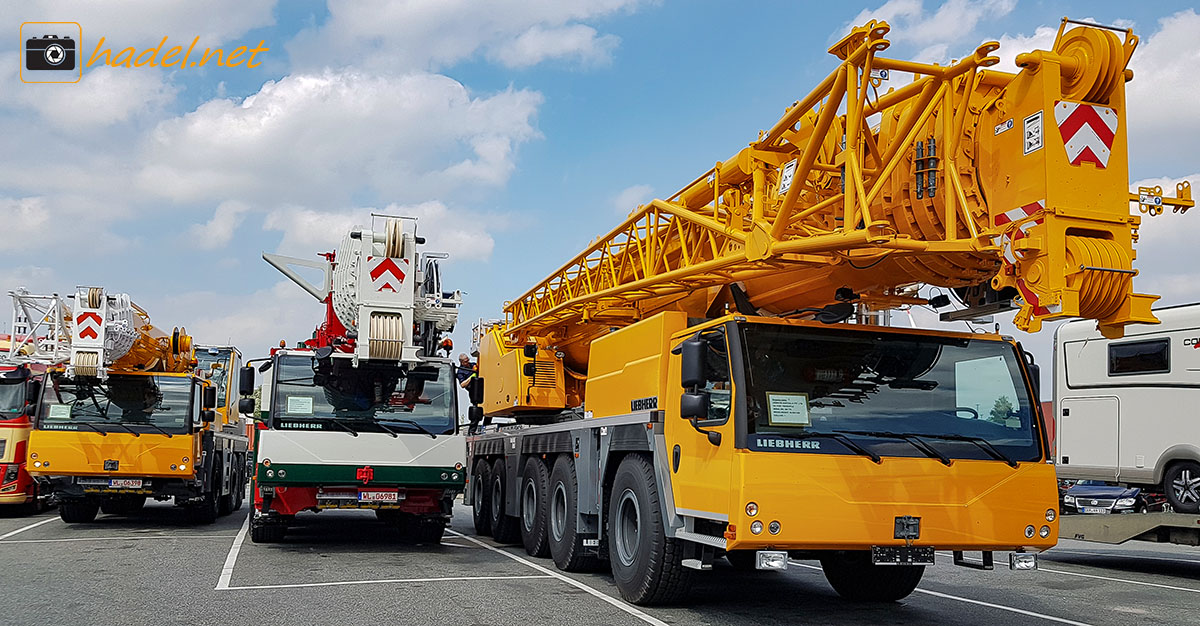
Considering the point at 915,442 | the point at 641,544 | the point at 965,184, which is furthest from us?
the point at 641,544

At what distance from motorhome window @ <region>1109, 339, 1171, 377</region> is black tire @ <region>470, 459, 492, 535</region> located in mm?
8985

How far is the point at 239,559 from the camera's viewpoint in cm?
1171

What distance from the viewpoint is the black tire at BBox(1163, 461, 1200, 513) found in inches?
492

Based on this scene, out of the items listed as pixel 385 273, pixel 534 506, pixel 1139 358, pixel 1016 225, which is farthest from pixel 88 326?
pixel 1139 358

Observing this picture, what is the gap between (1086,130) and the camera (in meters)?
6.23

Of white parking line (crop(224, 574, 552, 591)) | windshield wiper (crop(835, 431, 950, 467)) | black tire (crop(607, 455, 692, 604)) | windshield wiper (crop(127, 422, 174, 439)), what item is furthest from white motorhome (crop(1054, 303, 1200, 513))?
windshield wiper (crop(127, 422, 174, 439))

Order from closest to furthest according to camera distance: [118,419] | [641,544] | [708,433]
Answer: [708,433] → [641,544] → [118,419]

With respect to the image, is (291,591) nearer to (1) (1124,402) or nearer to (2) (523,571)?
(2) (523,571)

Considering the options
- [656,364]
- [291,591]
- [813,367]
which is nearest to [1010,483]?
[813,367]

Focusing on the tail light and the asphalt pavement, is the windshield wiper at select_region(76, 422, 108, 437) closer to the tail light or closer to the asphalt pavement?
the asphalt pavement

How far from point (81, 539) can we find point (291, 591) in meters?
6.56

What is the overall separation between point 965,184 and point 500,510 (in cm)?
932

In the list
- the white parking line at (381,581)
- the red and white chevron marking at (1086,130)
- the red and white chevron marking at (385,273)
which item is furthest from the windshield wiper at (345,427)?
the red and white chevron marking at (1086,130)

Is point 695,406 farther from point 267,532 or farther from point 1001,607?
point 267,532
